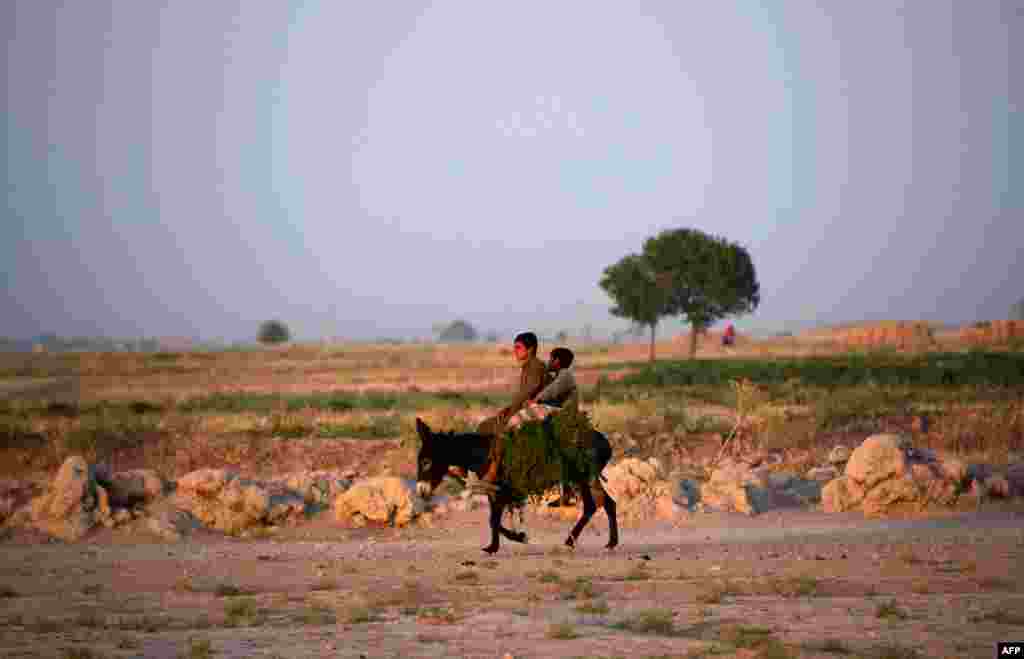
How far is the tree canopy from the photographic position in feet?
210

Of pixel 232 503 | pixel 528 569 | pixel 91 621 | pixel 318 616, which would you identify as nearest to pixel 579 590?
pixel 528 569

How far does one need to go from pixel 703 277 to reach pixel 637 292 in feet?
13.5

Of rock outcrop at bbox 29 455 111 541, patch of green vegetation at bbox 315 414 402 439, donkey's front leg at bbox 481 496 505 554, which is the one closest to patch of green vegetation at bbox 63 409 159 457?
patch of green vegetation at bbox 315 414 402 439

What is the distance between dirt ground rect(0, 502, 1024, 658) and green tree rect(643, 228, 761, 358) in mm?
48198

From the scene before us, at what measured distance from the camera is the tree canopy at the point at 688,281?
2522 inches

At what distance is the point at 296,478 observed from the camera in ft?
58.0

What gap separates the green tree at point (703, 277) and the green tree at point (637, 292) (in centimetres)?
39

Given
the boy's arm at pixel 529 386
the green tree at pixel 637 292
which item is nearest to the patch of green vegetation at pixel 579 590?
the boy's arm at pixel 529 386

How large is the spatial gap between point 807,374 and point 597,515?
96.7 feet

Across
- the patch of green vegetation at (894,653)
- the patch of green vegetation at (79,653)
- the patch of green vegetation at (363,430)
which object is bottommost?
the patch of green vegetation at (79,653)

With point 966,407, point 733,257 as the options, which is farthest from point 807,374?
point 733,257

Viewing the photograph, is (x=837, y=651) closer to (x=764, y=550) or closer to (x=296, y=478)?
(x=764, y=550)

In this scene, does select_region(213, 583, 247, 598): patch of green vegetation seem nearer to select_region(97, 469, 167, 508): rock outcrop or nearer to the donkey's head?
the donkey's head

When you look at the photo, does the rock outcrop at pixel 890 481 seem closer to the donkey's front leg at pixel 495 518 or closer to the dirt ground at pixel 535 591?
the dirt ground at pixel 535 591
